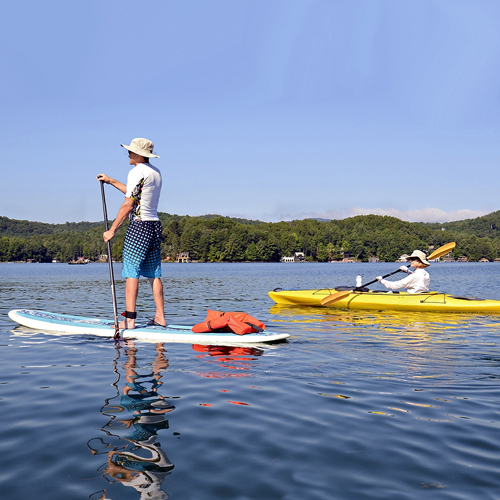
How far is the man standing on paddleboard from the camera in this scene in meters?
7.09

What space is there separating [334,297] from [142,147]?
8487 millimetres

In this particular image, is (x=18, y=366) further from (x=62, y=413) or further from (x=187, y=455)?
(x=187, y=455)

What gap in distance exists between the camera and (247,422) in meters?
4.02

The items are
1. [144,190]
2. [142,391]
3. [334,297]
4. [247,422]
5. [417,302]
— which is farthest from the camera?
[334,297]

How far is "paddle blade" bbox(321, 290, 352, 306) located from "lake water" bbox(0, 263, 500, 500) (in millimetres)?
6315

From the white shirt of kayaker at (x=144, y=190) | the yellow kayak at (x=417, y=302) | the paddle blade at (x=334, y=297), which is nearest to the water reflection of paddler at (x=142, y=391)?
the white shirt of kayaker at (x=144, y=190)

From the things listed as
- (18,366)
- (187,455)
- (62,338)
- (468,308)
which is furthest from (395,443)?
(468,308)

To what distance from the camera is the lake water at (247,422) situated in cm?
289

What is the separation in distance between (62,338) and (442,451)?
6.49 metres

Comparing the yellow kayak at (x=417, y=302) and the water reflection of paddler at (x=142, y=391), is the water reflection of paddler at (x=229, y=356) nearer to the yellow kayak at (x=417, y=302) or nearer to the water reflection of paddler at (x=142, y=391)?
the water reflection of paddler at (x=142, y=391)

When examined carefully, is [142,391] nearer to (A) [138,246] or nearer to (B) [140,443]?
(B) [140,443]

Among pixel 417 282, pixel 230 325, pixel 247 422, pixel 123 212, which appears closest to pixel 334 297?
pixel 417 282

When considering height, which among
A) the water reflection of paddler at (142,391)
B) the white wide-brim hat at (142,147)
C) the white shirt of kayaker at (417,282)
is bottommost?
Answer: the water reflection of paddler at (142,391)

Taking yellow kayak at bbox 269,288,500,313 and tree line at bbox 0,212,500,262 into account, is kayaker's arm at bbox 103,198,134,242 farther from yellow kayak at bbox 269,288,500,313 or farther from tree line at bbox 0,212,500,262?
tree line at bbox 0,212,500,262
